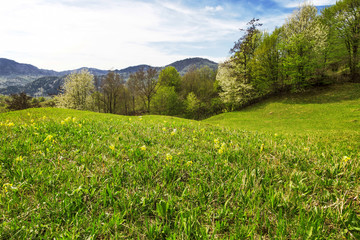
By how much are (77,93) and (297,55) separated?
6124 centimetres

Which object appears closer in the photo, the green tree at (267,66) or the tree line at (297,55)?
the tree line at (297,55)

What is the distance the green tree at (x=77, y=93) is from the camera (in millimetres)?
52250

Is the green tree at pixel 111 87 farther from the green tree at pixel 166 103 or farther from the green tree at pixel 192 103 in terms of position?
the green tree at pixel 192 103

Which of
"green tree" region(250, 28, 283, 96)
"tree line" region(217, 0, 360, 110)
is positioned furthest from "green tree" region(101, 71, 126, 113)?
"green tree" region(250, 28, 283, 96)

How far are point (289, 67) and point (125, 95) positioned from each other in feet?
185

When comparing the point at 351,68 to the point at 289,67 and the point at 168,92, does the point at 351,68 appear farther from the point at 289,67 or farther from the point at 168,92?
the point at 168,92

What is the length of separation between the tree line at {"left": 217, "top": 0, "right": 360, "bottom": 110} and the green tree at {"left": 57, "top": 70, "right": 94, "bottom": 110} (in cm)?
4349

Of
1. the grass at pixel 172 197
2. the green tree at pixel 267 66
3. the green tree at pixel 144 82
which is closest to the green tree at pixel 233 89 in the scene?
the green tree at pixel 267 66

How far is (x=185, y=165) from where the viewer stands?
9.70 feet

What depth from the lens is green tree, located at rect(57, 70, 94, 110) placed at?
52250 mm

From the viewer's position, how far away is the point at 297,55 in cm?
3372

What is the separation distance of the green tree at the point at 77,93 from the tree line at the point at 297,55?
4349 cm

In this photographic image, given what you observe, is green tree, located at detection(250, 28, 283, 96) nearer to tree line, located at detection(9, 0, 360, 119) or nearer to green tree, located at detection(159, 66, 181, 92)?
tree line, located at detection(9, 0, 360, 119)

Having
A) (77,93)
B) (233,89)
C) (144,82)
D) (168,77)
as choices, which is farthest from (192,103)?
(77,93)
